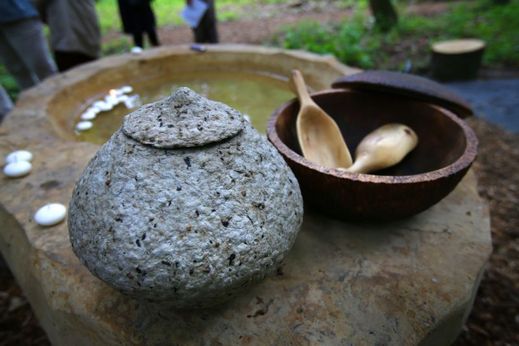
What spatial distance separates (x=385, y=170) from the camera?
167cm

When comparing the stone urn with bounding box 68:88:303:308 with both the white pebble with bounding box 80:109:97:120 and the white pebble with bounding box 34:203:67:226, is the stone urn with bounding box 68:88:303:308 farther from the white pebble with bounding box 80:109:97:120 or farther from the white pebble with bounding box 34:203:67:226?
the white pebble with bounding box 80:109:97:120

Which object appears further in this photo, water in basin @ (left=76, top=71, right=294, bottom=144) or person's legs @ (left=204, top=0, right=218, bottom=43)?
person's legs @ (left=204, top=0, right=218, bottom=43)

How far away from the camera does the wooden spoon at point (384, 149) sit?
1530 millimetres

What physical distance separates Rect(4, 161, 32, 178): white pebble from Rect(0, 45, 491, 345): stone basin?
0.10 ft

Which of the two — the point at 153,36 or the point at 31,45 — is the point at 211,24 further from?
the point at 31,45

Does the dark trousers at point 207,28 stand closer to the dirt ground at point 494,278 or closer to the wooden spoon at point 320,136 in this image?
the dirt ground at point 494,278

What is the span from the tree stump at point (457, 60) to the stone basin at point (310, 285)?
388 centimetres

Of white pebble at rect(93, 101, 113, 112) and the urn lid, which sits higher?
the urn lid

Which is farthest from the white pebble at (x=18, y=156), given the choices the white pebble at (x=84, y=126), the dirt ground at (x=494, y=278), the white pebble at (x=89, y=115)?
the dirt ground at (x=494, y=278)

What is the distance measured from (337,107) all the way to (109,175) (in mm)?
1242

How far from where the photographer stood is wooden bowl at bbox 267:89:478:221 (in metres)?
1.23

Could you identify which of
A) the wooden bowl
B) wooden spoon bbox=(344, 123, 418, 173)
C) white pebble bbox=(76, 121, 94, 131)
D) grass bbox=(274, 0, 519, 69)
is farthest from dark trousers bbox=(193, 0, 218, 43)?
wooden spoon bbox=(344, 123, 418, 173)

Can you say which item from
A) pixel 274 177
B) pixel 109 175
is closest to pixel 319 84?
pixel 274 177

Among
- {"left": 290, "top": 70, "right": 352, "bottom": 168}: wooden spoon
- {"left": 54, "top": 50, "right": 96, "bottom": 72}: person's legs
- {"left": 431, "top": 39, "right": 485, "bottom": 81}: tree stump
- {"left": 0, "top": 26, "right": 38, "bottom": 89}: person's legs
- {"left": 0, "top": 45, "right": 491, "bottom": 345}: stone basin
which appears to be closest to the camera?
{"left": 0, "top": 45, "right": 491, "bottom": 345}: stone basin
